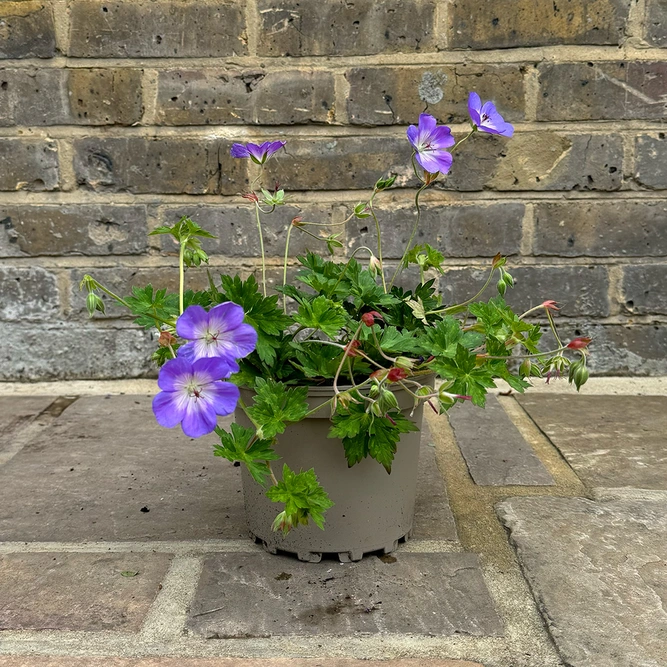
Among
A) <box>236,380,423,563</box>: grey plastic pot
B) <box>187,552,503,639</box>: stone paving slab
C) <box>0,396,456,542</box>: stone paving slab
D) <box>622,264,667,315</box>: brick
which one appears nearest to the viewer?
→ <box>187,552,503,639</box>: stone paving slab

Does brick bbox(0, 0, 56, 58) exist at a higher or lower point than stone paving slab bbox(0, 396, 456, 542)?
higher

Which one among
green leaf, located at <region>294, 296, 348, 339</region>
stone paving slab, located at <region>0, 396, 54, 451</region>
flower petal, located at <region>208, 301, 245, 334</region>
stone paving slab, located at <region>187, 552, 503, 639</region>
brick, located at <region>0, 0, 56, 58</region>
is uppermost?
brick, located at <region>0, 0, 56, 58</region>

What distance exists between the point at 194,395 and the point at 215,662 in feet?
1.06

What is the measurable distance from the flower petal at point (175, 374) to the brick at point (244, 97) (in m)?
1.24

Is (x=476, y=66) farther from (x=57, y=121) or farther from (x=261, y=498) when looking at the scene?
(x=261, y=498)

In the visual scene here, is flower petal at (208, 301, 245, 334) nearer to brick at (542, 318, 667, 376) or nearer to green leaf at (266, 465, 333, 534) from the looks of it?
green leaf at (266, 465, 333, 534)

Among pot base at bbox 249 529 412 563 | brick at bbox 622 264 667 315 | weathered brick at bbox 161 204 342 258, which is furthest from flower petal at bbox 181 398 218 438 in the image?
brick at bbox 622 264 667 315

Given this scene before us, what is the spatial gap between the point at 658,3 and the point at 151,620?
1.86 metres

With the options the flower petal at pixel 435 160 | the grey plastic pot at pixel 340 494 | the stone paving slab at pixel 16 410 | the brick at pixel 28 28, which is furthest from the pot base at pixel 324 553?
the brick at pixel 28 28

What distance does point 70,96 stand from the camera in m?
1.90

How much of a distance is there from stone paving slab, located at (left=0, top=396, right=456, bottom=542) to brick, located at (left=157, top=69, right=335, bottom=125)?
2.69 ft

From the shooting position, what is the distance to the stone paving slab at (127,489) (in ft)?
3.96

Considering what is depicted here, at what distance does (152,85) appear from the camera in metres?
1.90

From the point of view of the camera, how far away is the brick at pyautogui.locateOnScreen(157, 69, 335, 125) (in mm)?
1890
